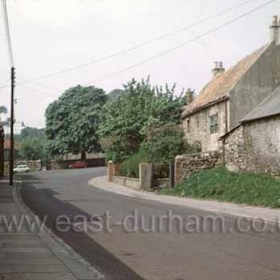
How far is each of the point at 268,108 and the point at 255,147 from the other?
2.62 meters

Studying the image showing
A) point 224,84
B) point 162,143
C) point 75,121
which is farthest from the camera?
point 75,121

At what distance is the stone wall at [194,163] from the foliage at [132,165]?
5.39 m

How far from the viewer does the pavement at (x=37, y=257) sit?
968 cm

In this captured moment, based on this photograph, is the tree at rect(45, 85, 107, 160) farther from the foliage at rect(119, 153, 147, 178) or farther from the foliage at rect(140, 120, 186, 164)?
the foliage at rect(140, 120, 186, 164)

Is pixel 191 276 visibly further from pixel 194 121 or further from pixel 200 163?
pixel 194 121

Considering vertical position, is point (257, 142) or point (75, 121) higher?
point (75, 121)

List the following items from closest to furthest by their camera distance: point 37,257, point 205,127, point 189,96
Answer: point 37,257, point 205,127, point 189,96

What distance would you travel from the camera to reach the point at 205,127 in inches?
1640

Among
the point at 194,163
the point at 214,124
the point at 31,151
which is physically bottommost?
the point at 194,163

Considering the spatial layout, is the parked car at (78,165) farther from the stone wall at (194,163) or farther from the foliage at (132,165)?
the stone wall at (194,163)

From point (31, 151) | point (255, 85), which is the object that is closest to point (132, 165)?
point (255, 85)

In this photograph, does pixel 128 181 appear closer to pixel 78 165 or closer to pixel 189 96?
pixel 189 96

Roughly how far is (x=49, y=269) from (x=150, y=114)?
127 feet

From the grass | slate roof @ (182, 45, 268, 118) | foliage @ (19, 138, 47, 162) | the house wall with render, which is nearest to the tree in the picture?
foliage @ (19, 138, 47, 162)
